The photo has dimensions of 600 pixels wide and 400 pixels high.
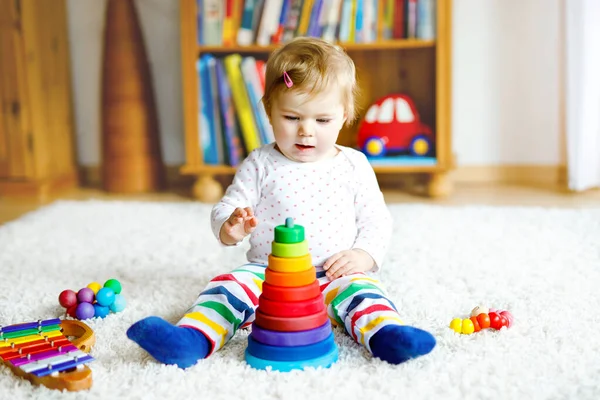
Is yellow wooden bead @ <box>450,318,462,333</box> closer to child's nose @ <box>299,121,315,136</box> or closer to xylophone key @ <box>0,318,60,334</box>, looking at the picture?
child's nose @ <box>299,121,315,136</box>

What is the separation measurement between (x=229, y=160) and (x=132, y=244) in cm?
69

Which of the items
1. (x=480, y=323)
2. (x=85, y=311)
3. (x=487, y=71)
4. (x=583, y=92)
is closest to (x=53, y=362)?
(x=85, y=311)

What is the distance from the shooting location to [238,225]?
3.59 feet

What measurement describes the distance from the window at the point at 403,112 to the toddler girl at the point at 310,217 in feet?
3.49

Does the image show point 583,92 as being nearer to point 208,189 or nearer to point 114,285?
point 208,189

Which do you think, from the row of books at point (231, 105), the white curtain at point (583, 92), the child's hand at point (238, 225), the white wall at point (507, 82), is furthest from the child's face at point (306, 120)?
the white wall at point (507, 82)

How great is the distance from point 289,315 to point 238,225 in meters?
0.19

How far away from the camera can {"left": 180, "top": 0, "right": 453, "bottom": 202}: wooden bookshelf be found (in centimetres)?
222

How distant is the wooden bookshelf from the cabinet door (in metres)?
0.51

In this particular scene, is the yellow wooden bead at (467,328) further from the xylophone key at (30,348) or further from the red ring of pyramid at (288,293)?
the xylophone key at (30,348)

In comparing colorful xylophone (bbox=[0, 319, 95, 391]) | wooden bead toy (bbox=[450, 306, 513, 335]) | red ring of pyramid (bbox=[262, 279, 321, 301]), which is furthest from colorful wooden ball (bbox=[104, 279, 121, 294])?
wooden bead toy (bbox=[450, 306, 513, 335])

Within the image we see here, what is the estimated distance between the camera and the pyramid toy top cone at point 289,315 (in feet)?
3.16

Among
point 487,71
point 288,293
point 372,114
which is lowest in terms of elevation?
point 288,293

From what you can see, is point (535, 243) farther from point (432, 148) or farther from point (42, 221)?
point (42, 221)
